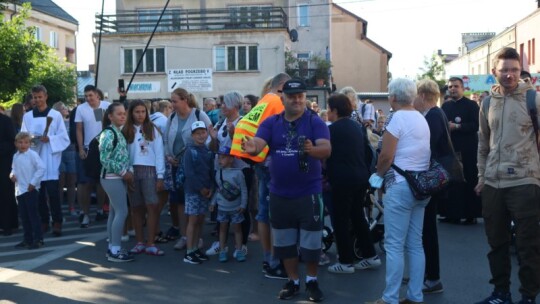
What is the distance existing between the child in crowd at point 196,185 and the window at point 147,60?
101 feet

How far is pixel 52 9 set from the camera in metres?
59.6

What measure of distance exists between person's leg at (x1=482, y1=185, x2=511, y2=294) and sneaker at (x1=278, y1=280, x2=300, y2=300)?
1860mm

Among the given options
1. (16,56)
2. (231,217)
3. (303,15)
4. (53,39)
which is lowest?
(231,217)

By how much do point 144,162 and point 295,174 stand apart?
3.00m

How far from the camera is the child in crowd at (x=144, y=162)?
8766 mm

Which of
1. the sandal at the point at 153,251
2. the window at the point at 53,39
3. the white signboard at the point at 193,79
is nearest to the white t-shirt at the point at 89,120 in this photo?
the sandal at the point at 153,251

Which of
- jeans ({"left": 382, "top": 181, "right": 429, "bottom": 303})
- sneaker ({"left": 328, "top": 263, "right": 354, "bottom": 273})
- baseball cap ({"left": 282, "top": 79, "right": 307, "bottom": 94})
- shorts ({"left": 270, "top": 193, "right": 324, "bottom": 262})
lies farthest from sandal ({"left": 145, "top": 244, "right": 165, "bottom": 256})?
jeans ({"left": 382, "top": 181, "right": 429, "bottom": 303})

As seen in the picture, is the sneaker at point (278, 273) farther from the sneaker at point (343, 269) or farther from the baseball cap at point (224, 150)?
the baseball cap at point (224, 150)

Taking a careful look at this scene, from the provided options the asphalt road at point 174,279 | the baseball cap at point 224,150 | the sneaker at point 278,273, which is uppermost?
the baseball cap at point 224,150

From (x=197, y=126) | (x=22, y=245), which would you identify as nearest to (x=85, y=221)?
(x=22, y=245)

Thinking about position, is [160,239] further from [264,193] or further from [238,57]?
[238,57]

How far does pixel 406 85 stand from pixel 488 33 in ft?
275

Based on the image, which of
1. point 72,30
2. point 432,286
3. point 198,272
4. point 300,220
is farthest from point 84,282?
point 72,30

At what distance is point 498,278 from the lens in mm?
6203
